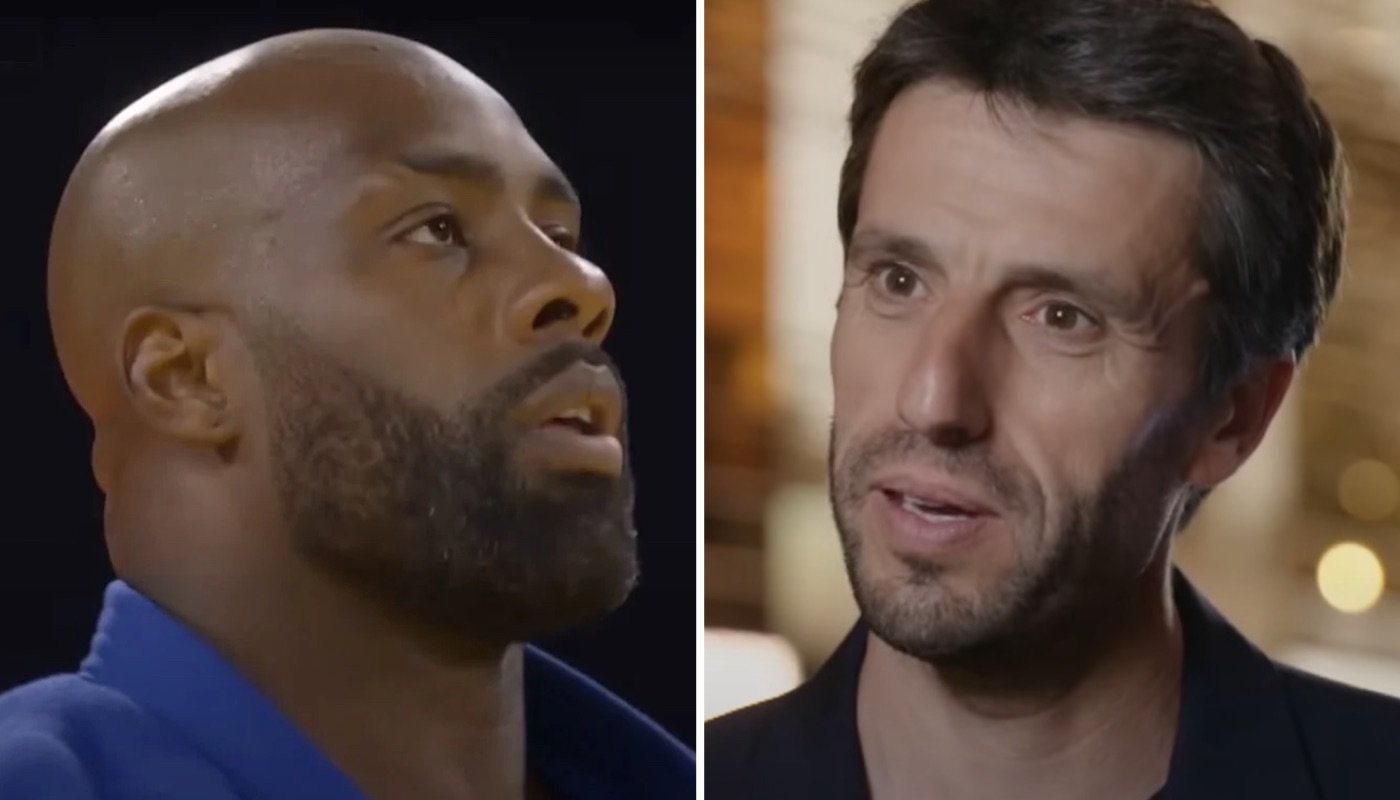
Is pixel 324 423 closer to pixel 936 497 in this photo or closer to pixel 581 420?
pixel 581 420

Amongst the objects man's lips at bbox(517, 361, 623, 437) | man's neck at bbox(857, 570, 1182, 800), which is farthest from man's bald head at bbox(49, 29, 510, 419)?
man's neck at bbox(857, 570, 1182, 800)

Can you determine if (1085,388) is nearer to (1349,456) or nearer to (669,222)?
(1349,456)

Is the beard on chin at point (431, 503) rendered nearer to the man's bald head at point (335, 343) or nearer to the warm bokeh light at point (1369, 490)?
the man's bald head at point (335, 343)

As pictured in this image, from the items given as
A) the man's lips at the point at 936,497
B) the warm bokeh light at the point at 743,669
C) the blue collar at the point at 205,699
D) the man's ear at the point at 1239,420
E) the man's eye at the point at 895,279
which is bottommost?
the warm bokeh light at the point at 743,669

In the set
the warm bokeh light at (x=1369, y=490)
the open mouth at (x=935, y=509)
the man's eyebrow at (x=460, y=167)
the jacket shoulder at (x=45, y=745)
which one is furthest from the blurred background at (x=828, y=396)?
the jacket shoulder at (x=45, y=745)

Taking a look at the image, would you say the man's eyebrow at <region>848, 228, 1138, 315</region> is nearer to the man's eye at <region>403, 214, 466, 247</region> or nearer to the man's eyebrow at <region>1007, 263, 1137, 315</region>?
the man's eyebrow at <region>1007, 263, 1137, 315</region>

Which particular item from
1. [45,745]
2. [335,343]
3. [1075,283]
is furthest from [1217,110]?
[45,745]

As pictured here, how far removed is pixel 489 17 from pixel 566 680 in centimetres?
60

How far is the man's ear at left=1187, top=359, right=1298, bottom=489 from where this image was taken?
5.65 ft

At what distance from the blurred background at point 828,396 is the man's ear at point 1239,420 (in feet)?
0.05

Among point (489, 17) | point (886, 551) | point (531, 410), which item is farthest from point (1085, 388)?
point (489, 17)

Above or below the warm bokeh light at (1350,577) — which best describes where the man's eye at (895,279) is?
above

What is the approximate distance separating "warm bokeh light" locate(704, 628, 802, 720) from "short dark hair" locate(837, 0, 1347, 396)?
0.42 metres

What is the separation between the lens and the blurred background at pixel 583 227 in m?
1.85
